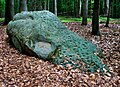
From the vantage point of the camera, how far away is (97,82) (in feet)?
22.3

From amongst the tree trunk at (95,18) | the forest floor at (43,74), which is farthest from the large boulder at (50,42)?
the tree trunk at (95,18)

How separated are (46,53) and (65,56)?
2.26 feet

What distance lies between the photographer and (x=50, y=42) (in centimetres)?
847

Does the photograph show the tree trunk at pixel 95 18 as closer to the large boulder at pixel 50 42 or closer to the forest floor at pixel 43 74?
the large boulder at pixel 50 42

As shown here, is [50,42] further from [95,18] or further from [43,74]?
[95,18]

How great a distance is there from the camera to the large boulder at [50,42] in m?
7.94

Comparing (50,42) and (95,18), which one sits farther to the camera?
(95,18)

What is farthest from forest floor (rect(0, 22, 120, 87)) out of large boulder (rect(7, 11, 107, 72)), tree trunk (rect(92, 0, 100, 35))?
tree trunk (rect(92, 0, 100, 35))

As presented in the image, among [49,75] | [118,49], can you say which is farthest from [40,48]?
[118,49]

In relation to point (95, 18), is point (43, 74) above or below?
below

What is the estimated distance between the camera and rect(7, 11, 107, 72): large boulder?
7.94 meters

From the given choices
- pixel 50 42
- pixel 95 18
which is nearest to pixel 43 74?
pixel 50 42

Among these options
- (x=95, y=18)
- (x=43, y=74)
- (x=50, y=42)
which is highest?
(x=95, y=18)

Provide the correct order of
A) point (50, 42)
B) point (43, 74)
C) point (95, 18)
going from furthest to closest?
point (95, 18), point (50, 42), point (43, 74)
